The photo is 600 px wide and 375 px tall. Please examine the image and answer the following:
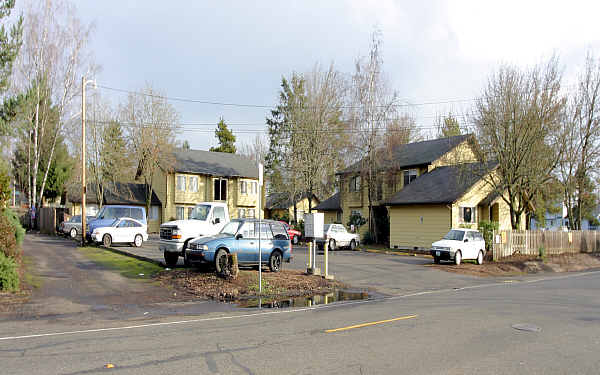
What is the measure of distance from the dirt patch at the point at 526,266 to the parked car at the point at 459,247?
45cm

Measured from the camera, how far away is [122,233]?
1136 inches

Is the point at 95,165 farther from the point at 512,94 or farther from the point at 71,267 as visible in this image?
the point at 512,94

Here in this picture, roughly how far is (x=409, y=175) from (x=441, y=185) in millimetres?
4580

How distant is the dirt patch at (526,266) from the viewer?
76.6 feet

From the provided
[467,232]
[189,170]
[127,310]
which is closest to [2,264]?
[127,310]

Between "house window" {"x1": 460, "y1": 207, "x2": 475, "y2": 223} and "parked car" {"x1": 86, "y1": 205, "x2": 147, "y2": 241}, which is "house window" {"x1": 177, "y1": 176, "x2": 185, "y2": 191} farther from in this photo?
"house window" {"x1": 460, "y1": 207, "x2": 475, "y2": 223}

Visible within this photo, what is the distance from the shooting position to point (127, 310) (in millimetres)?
11750

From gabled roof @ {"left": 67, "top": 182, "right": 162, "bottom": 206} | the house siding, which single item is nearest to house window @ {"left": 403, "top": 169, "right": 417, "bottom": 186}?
the house siding

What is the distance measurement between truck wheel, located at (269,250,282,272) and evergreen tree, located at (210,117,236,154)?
Answer: 66.3m

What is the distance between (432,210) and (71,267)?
22.4 metres

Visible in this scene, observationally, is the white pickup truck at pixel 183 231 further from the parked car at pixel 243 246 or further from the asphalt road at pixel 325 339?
the asphalt road at pixel 325 339

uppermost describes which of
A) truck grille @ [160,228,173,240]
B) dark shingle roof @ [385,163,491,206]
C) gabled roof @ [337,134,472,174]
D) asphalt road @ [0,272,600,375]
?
gabled roof @ [337,134,472,174]

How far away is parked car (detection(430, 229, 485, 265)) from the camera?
24.4m

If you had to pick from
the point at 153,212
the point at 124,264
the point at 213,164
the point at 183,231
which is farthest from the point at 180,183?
the point at 183,231
